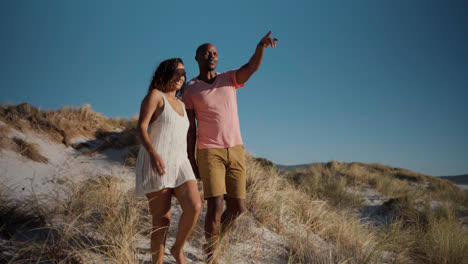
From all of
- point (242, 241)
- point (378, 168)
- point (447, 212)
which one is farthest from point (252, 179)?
point (378, 168)

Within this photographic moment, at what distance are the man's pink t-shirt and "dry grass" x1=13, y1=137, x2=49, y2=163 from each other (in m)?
7.00

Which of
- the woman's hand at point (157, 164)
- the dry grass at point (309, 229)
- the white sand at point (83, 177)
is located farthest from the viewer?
the dry grass at point (309, 229)

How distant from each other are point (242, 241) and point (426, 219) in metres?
5.72

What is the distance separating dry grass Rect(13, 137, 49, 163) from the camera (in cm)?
782

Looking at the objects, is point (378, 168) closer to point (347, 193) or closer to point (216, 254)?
point (347, 193)

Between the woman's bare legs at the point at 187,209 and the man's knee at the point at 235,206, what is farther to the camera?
the man's knee at the point at 235,206

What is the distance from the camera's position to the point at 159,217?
2.39 m

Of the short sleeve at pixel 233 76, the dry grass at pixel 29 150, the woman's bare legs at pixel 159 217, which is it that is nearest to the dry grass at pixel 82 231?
the woman's bare legs at pixel 159 217

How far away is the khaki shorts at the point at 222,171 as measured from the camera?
2863 millimetres

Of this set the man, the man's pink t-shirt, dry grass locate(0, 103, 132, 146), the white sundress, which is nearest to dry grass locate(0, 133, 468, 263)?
the man

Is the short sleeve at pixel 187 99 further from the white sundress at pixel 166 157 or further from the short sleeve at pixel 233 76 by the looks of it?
the white sundress at pixel 166 157

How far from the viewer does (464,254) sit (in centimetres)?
444

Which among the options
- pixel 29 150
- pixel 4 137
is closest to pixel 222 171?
pixel 29 150

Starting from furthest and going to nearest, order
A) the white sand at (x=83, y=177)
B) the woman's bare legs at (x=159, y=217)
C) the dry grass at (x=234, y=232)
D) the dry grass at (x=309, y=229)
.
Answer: the dry grass at (x=309, y=229), the white sand at (x=83, y=177), the dry grass at (x=234, y=232), the woman's bare legs at (x=159, y=217)
